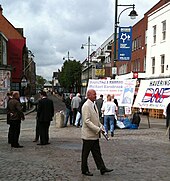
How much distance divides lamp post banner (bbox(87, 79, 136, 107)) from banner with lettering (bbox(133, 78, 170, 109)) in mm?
531

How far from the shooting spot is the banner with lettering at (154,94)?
19.0 m

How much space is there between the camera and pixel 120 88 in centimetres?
2147

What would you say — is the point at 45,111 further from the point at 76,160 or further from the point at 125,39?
the point at 125,39

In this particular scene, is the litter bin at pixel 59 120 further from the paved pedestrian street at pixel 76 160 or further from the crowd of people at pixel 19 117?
the crowd of people at pixel 19 117

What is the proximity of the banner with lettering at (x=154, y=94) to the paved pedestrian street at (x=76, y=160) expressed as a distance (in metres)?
4.19

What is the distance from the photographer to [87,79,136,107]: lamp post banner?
20544 millimetres

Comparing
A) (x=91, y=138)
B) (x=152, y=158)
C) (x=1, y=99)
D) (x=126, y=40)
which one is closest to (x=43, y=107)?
(x=152, y=158)

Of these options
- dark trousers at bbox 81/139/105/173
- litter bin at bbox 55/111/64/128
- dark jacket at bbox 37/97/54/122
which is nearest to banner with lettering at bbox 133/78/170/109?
litter bin at bbox 55/111/64/128

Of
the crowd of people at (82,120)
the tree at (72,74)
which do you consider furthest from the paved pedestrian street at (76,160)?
the tree at (72,74)

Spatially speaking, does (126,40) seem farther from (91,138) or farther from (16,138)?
(91,138)

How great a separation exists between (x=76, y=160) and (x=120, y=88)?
1160cm

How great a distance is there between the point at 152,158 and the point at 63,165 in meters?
2.64

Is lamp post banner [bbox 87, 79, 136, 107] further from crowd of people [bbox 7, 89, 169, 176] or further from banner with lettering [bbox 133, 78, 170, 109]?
crowd of people [bbox 7, 89, 169, 176]

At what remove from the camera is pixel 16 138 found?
12680 mm
